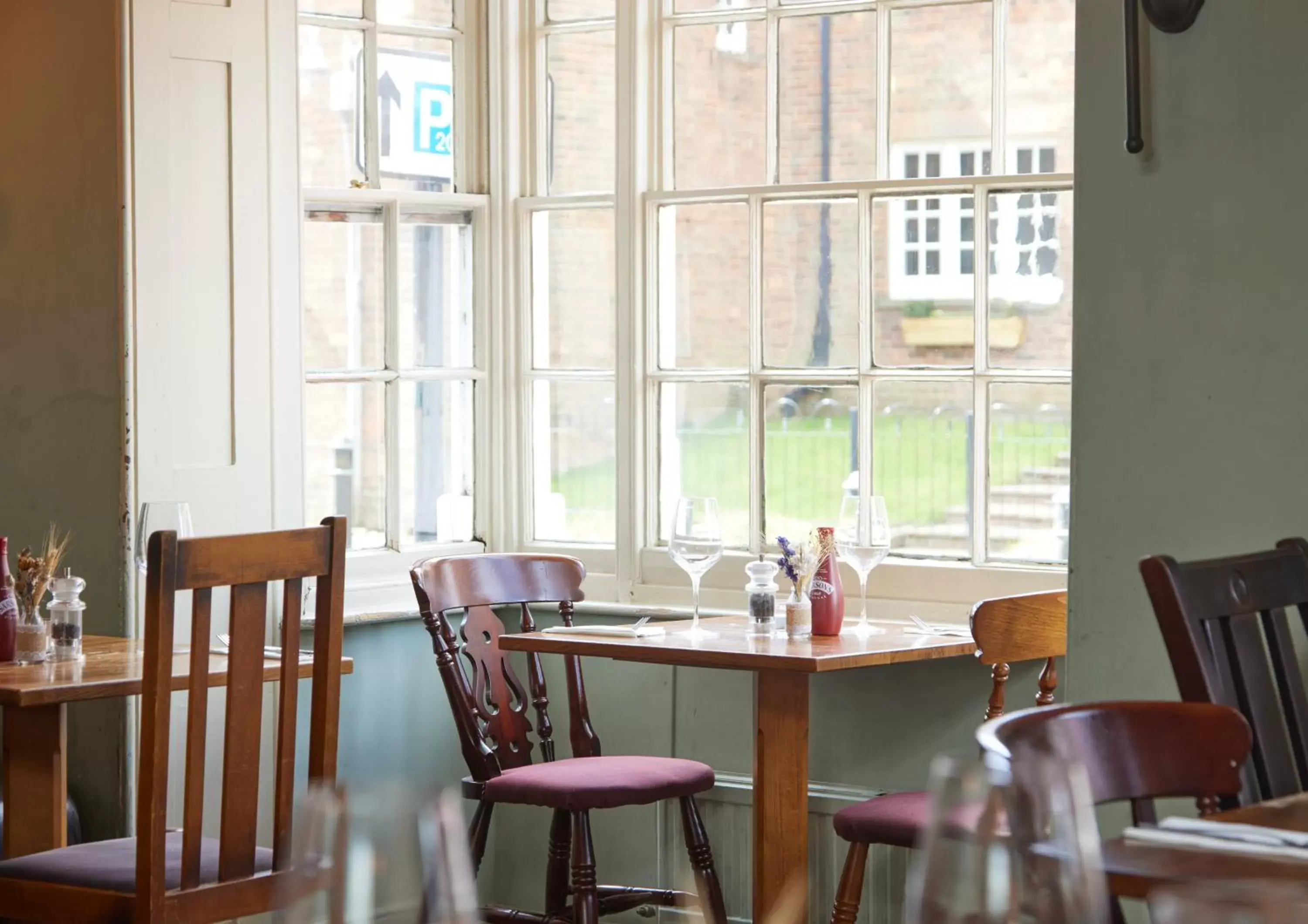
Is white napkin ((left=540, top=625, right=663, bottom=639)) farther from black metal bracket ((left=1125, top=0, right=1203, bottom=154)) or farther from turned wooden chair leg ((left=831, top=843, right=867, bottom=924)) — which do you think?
black metal bracket ((left=1125, top=0, right=1203, bottom=154))

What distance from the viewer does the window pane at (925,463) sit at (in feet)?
12.6

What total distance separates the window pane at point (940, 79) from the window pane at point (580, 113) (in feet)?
2.54

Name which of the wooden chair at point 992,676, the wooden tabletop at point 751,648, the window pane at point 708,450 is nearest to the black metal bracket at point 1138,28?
the wooden chair at point 992,676

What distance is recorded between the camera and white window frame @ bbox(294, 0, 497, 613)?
13.5ft

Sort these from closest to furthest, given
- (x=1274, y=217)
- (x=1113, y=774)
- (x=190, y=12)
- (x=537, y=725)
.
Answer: (x=1113, y=774)
(x=1274, y=217)
(x=190, y=12)
(x=537, y=725)

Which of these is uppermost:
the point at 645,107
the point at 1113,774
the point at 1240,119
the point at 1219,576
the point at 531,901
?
the point at 645,107

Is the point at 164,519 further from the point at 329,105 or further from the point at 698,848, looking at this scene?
the point at 329,105

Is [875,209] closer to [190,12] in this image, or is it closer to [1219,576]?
[190,12]

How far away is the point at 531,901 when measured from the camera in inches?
170

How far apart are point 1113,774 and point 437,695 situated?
2913 millimetres

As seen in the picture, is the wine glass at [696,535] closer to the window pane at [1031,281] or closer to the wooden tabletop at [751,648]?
the wooden tabletop at [751,648]

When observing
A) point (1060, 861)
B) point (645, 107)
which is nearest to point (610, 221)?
point (645, 107)

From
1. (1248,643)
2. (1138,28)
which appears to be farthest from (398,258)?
(1248,643)

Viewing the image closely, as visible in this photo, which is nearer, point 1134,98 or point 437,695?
point 1134,98
